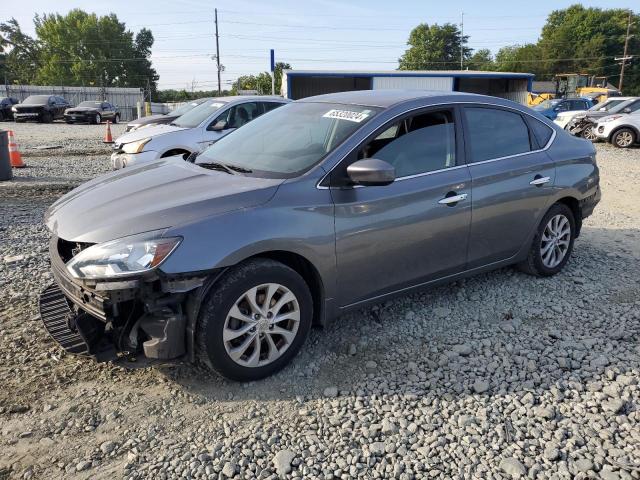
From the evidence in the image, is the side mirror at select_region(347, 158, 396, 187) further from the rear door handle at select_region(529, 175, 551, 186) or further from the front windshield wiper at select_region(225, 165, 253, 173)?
the rear door handle at select_region(529, 175, 551, 186)

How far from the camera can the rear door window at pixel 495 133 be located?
163 inches

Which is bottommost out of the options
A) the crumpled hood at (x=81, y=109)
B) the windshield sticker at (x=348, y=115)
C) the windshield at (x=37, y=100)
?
the windshield sticker at (x=348, y=115)

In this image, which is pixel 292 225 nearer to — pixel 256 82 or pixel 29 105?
pixel 29 105

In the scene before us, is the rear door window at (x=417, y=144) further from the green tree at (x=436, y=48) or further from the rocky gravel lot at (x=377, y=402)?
the green tree at (x=436, y=48)

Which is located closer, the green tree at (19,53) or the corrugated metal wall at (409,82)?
the corrugated metal wall at (409,82)

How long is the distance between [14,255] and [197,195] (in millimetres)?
3365

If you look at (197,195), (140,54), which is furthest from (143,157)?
(140,54)

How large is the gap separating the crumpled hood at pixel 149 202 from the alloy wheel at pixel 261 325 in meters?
0.54

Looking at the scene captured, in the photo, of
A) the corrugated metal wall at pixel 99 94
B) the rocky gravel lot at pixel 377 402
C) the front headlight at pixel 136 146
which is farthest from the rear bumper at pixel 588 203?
the corrugated metal wall at pixel 99 94

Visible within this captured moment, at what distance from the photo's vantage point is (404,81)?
3375cm

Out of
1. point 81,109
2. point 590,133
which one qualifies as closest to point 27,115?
point 81,109

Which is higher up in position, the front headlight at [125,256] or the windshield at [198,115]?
the windshield at [198,115]

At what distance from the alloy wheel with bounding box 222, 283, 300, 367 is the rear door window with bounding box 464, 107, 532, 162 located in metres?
1.96

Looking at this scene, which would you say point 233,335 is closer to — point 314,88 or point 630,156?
point 630,156
